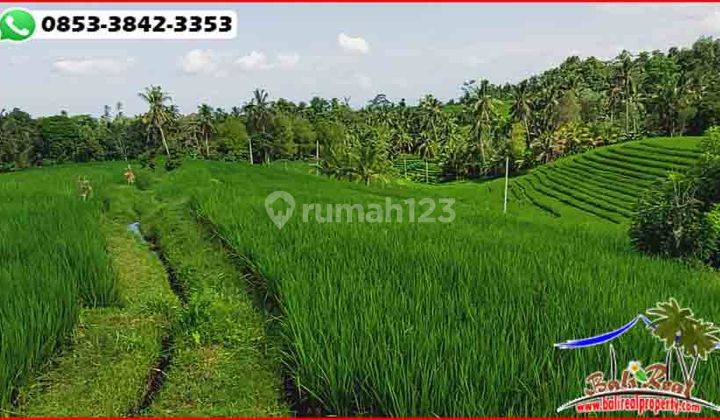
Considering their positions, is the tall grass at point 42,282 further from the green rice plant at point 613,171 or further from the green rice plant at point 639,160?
the green rice plant at point 613,171

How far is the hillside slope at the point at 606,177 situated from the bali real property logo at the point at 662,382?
80.9 feet

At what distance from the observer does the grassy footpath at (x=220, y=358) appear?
14.0ft

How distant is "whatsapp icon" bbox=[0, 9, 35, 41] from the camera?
7.04 meters

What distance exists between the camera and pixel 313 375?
12.6ft

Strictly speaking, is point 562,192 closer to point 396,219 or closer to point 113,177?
point 396,219

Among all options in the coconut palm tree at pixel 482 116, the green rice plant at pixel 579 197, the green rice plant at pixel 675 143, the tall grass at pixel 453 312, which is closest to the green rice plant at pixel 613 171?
the green rice plant at pixel 579 197

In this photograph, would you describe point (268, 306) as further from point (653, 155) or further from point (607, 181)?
point (653, 155)

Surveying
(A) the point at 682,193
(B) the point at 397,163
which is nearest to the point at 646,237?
(A) the point at 682,193

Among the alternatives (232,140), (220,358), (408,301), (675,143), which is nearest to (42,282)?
(220,358)

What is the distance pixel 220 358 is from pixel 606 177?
35065 mm

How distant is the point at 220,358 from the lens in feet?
16.7

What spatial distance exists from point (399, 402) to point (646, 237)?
748cm

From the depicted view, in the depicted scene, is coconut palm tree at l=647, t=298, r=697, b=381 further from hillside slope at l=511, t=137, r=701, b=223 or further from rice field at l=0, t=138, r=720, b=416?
hillside slope at l=511, t=137, r=701, b=223

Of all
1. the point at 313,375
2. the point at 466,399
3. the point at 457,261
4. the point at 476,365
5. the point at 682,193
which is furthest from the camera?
the point at 682,193
